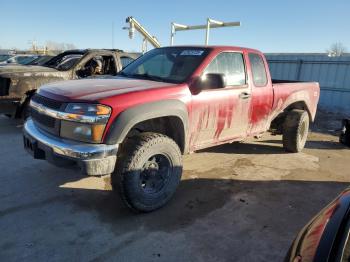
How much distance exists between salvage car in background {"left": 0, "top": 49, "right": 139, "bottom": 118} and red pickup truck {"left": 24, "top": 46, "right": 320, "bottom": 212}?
9.82 feet

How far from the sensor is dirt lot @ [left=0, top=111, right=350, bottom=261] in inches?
123

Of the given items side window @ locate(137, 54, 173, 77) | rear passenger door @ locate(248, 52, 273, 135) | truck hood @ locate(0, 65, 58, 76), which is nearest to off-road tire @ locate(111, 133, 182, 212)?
side window @ locate(137, 54, 173, 77)

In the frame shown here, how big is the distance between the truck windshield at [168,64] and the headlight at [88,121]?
1.26 meters

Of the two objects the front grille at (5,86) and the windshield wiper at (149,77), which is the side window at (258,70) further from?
the front grille at (5,86)

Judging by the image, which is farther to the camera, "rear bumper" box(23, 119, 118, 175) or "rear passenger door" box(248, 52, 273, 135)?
"rear passenger door" box(248, 52, 273, 135)

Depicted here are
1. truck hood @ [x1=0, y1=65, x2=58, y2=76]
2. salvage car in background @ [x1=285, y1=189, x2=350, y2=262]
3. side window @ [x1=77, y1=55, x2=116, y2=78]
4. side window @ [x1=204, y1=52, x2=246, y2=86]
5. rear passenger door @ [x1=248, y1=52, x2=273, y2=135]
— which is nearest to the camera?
salvage car in background @ [x1=285, y1=189, x2=350, y2=262]

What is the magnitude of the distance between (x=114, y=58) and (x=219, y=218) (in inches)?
219

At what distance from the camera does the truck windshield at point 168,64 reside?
439 centimetres

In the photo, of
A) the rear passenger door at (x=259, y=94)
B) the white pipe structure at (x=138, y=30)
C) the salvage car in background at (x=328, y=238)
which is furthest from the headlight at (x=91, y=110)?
the white pipe structure at (x=138, y=30)

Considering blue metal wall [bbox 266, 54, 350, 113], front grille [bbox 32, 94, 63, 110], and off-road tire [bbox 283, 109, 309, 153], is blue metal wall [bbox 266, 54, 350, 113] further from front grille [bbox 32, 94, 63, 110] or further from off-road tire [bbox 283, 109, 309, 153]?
front grille [bbox 32, 94, 63, 110]

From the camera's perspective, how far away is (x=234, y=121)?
15.9ft

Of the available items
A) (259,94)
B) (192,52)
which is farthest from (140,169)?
(259,94)

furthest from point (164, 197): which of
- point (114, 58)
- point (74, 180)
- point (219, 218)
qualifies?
point (114, 58)

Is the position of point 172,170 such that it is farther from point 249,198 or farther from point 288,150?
point 288,150
